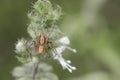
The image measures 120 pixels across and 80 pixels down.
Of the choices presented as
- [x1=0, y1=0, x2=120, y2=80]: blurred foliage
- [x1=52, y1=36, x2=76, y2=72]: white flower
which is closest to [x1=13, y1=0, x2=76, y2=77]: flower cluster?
[x1=52, y1=36, x2=76, y2=72]: white flower

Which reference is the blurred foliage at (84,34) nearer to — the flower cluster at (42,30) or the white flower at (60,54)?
the white flower at (60,54)

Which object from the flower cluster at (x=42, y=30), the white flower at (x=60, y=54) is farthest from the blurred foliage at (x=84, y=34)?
the flower cluster at (x=42, y=30)

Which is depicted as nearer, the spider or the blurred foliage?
the spider

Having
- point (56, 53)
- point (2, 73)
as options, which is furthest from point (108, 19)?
point (56, 53)

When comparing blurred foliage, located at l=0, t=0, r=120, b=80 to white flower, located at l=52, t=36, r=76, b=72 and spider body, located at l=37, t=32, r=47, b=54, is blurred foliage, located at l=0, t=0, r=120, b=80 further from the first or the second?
spider body, located at l=37, t=32, r=47, b=54

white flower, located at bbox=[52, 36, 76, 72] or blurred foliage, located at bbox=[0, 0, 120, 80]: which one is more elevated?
blurred foliage, located at bbox=[0, 0, 120, 80]

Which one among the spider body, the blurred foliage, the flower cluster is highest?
the blurred foliage

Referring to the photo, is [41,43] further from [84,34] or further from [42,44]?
[84,34]

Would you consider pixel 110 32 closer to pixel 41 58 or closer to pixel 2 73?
pixel 2 73
